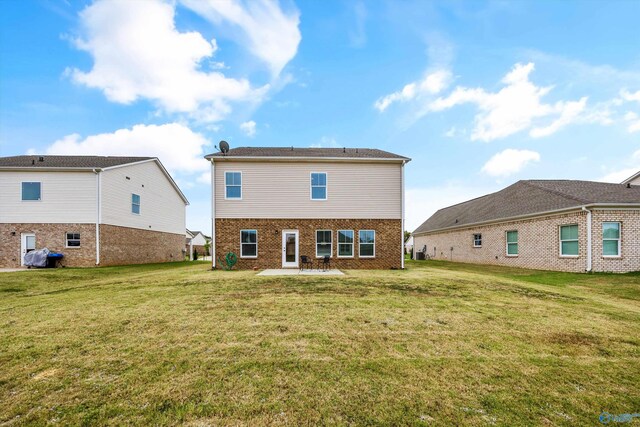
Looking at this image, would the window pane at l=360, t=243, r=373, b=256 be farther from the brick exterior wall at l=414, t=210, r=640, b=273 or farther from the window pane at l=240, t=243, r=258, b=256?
the brick exterior wall at l=414, t=210, r=640, b=273

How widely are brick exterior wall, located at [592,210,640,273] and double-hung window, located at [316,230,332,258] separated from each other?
12.8 meters

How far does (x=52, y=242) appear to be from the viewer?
Result: 1673cm

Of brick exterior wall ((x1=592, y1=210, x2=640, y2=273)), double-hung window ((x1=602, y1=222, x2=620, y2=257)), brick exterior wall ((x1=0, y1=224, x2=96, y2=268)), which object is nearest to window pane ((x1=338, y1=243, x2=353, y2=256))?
brick exterior wall ((x1=592, y1=210, x2=640, y2=273))

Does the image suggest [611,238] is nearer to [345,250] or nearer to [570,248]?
Result: [570,248]

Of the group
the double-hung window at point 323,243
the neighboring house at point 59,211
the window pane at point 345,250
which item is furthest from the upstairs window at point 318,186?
the neighboring house at point 59,211

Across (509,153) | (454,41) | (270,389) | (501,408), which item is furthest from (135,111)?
(509,153)

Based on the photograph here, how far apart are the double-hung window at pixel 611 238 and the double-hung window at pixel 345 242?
480 inches

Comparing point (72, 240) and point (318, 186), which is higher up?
point (318, 186)

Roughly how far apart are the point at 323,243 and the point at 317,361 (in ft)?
37.3

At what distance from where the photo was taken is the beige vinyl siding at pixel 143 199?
17891mm

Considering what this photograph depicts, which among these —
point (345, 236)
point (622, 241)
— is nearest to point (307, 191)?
point (345, 236)

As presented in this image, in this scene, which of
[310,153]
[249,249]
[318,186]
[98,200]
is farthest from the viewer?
[98,200]

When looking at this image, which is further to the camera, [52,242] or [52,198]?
[52,198]

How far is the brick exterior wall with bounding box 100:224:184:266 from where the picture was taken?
687 inches
